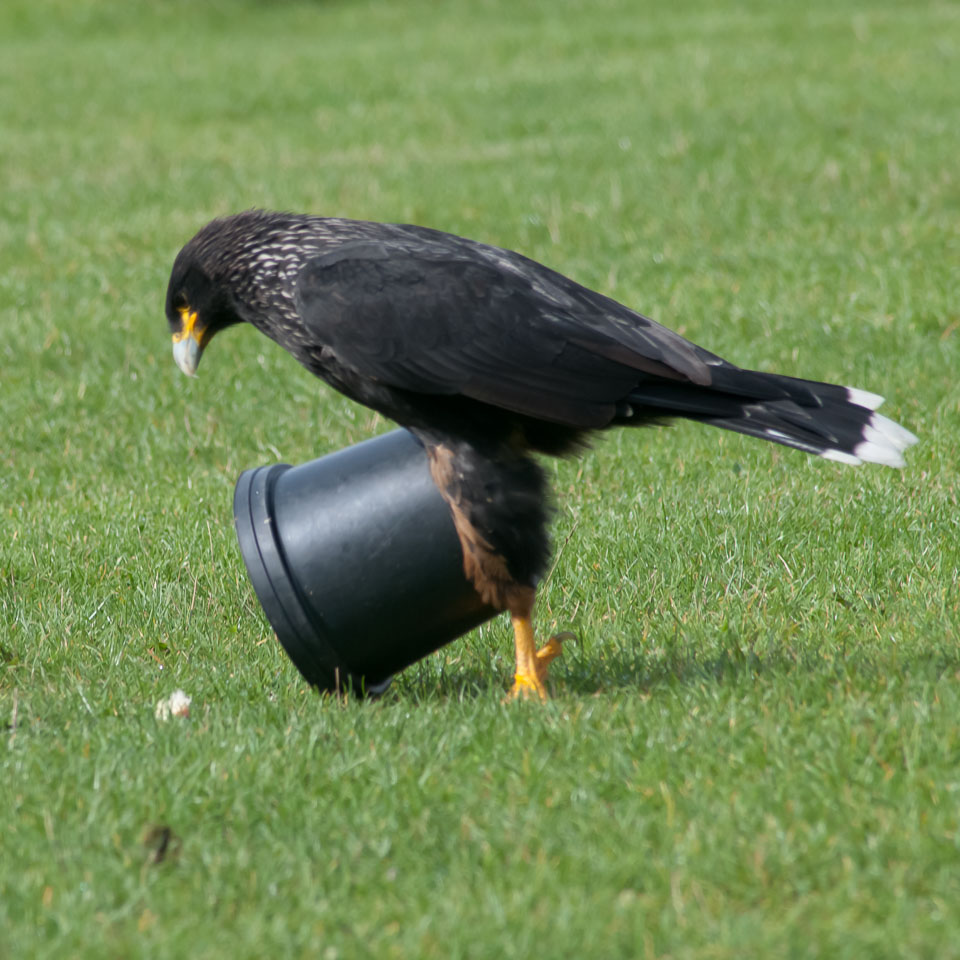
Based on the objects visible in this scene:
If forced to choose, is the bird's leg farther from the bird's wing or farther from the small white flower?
the small white flower

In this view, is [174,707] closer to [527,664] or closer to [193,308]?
[527,664]

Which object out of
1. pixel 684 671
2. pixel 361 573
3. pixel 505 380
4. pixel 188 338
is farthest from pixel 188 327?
pixel 684 671

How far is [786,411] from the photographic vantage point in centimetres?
417

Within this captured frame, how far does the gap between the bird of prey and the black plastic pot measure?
9 centimetres

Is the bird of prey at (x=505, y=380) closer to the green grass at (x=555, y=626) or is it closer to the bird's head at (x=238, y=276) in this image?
the bird's head at (x=238, y=276)

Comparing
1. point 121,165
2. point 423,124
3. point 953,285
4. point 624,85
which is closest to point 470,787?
point 953,285

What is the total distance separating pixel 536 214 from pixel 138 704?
6.91 meters

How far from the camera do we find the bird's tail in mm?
4070

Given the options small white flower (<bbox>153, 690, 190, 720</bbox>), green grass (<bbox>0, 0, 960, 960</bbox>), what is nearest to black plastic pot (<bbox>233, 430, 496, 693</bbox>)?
green grass (<bbox>0, 0, 960, 960</bbox>)

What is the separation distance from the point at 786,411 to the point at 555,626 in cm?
132

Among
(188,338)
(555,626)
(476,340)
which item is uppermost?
(476,340)

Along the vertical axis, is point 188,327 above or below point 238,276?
below

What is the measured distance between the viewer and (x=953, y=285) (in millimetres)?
8359

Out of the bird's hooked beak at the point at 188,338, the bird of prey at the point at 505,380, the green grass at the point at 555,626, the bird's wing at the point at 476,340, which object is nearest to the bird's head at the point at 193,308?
the bird's hooked beak at the point at 188,338
